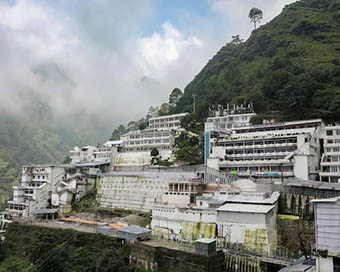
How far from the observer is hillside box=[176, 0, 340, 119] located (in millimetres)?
50594

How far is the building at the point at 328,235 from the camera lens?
57.1 ft

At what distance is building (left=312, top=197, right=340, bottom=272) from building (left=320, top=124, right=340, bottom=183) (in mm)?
22314

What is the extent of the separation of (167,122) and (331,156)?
141 ft

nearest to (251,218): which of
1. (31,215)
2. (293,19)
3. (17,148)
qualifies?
(31,215)

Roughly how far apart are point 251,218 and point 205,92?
53.4m

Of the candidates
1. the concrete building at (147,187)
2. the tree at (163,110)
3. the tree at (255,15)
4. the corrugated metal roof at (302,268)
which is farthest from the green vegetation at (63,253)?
the tree at (255,15)

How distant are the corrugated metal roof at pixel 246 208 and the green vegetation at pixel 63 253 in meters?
10.6

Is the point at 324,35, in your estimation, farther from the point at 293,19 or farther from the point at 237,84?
the point at 237,84

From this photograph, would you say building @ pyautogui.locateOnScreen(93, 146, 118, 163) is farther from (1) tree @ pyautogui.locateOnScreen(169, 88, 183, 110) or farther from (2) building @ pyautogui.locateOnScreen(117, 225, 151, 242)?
(2) building @ pyautogui.locateOnScreen(117, 225, 151, 242)

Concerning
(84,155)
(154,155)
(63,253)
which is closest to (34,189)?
(154,155)

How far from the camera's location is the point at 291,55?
72.2m

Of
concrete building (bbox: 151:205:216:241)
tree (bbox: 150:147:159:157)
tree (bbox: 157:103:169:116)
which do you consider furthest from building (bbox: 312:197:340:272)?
tree (bbox: 157:103:169:116)

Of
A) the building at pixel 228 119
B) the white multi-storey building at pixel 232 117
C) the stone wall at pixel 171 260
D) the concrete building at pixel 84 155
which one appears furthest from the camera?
the concrete building at pixel 84 155

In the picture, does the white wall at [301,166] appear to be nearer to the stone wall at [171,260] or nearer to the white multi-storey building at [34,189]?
the stone wall at [171,260]
